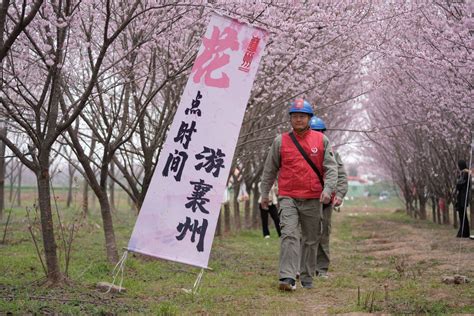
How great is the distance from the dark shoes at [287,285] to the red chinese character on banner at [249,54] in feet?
6.78

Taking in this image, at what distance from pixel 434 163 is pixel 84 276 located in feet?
44.4

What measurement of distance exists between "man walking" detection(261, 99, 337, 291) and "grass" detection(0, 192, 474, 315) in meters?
0.64

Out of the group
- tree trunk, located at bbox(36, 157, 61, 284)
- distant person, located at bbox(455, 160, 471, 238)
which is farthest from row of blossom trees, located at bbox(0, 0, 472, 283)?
distant person, located at bbox(455, 160, 471, 238)

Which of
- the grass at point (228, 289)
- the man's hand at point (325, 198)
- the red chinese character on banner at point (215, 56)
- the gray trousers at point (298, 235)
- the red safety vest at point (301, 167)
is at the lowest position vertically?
the grass at point (228, 289)

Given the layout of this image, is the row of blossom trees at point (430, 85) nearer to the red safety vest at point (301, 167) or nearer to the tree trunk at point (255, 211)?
the red safety vest at point (301, 167)

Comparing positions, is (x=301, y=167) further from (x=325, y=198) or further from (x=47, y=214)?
(x=47, y=214)

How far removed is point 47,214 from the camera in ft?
20.5

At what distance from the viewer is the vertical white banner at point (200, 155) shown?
598 cm

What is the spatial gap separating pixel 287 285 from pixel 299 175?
109 centimetres

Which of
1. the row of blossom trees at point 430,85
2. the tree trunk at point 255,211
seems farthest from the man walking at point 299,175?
the tree trunk at point 255,211

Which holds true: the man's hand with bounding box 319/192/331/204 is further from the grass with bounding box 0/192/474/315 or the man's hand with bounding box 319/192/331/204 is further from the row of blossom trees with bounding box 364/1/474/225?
the row of blossom trees with bounding box 364/1/474/225

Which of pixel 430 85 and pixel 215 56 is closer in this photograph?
pixel 215 56

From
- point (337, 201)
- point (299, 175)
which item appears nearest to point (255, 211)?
point (337, 201)

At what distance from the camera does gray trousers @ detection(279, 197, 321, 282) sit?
6605 millimetres
